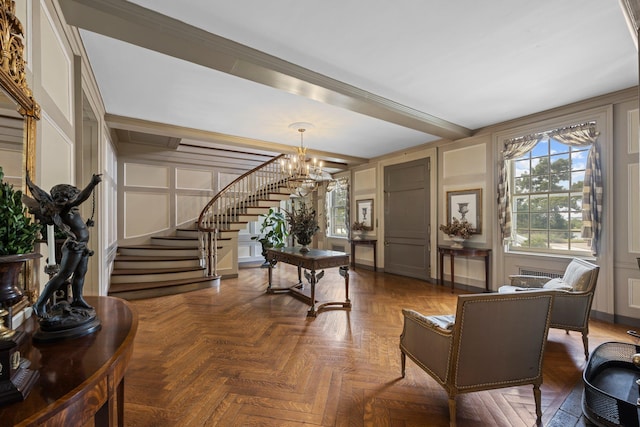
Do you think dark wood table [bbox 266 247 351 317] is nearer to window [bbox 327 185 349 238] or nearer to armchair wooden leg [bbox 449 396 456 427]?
armchair wooden leg [bbox 449 396 456 427]

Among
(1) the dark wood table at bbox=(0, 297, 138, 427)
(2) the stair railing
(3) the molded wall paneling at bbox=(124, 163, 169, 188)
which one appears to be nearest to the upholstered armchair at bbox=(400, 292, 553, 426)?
(1) the dark wood table at bbox=(0, 297, 138, 427)

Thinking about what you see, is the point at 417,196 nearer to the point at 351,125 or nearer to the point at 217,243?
the point at 351,125

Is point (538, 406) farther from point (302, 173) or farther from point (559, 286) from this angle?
point (302, 173)

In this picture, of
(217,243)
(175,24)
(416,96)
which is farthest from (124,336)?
(217,243)

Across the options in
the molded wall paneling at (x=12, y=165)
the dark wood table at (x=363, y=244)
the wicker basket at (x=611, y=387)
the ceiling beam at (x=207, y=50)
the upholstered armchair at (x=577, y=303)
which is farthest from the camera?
the dark wood table at (x=363, y=244)

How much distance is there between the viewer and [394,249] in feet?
21.8

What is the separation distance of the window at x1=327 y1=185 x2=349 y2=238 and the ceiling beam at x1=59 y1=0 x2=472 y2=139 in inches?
179

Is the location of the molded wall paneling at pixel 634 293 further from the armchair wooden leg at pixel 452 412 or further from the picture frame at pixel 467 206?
the armchair wooden leg at pixel 452 412

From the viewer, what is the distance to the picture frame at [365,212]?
286 inches

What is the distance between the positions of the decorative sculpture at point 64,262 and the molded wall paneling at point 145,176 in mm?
5658

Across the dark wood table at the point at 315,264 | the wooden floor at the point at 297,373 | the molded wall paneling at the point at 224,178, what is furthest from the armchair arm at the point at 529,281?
the molded wall paneling at the point at 224,178

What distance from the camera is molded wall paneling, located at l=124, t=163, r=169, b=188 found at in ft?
19.8

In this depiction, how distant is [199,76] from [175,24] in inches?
35.2

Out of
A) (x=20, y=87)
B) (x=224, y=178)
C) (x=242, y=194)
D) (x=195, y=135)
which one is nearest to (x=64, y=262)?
(x=20, y=87)
